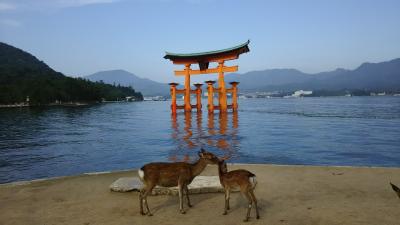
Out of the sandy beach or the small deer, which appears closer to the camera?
the small deer

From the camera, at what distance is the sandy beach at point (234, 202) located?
718 cm

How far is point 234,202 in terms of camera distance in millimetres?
8336

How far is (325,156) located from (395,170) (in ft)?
26.3

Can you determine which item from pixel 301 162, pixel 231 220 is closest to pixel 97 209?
pixel 231 220

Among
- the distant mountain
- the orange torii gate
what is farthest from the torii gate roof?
the distant mountain

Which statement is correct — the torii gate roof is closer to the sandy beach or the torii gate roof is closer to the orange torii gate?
the orange torii gate

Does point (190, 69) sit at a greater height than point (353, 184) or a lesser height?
greater

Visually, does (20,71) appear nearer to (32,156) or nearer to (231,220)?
(32,156)

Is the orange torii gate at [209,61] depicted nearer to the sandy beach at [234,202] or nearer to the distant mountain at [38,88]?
the sandy beach at [234,202]

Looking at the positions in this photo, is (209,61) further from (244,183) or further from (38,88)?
(38,88)

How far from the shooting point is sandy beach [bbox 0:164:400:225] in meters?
7.18

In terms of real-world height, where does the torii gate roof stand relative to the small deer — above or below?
above

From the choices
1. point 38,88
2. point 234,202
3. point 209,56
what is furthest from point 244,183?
point 38,88

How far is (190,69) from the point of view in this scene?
180 feet
